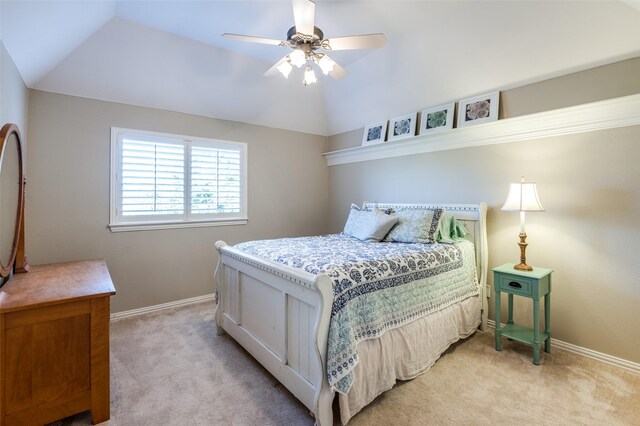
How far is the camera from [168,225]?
3.55 metres

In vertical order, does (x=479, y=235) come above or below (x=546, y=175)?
below

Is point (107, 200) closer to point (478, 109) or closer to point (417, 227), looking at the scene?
point (417, 227)

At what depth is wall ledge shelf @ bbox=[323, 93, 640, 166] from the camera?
229 centimetres

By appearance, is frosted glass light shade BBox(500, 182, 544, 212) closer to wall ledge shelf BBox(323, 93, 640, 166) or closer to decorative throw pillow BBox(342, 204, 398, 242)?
wall ledge shelf BBox(323, 93, 640, 166)

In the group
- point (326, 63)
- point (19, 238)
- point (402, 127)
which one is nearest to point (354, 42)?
point (326, 63)

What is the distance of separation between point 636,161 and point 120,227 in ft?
15.4

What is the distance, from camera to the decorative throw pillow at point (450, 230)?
113 inches

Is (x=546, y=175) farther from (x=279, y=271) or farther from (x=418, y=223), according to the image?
(x=279, y=271)

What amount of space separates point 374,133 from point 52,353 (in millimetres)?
3837

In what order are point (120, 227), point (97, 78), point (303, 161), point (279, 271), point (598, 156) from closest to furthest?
point (279, 271), point (598, 156), point (97, 78), point (120, 227), point (303, 161)

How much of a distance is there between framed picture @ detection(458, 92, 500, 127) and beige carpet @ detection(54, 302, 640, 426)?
2.16 metres

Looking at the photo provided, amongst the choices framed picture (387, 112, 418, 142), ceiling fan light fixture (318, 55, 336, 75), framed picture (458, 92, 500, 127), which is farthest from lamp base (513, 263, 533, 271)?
ceiling fan light fixture (318, 55, 336, 75)

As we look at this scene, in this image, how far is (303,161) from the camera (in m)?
4.74

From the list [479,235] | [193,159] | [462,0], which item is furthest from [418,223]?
[193,159]
